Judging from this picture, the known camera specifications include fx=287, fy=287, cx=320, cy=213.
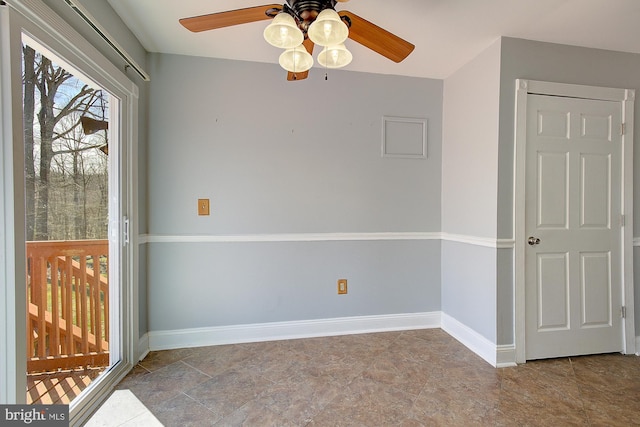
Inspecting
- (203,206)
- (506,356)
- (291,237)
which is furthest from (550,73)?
(203,206)

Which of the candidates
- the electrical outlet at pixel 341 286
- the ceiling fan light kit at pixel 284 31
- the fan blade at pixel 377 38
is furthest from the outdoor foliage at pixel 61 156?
the electrical outlet at pixel 341 286

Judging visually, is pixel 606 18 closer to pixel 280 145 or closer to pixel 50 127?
pixel 280 145

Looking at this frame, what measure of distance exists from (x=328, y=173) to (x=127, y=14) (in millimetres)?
1738

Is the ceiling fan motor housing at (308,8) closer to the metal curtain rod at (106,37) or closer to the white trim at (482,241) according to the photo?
the metal curtain rod at (106,37)

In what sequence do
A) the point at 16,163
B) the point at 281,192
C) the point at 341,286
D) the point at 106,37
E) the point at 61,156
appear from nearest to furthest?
the point at 16,163 → the point at 61,156 → the point at 106,37 → the point at 281,192 → the point at 341,286

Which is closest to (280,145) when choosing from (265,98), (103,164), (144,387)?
(265,98)

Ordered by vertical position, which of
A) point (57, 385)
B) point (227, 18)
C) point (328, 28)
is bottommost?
point (57, 385)

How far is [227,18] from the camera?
4.07 feet

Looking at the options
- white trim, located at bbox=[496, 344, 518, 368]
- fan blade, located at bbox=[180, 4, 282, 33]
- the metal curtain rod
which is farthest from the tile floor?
the metal curtain rod

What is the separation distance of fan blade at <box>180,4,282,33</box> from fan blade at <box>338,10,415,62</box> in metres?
0.33

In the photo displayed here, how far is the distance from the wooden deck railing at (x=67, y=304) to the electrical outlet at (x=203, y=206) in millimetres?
678

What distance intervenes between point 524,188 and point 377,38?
5.15 feet

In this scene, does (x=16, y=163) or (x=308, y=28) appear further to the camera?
(x=308, y=28)

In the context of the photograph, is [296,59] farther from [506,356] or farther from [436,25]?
[506,356]
